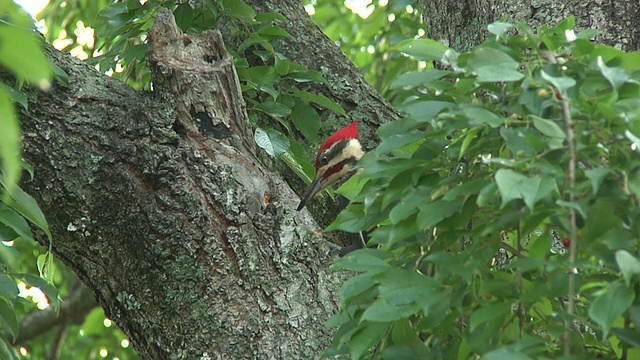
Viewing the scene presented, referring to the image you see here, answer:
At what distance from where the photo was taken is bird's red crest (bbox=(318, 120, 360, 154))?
11.2 ft

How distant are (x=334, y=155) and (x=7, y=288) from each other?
68.1 inches

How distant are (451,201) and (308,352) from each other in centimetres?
102

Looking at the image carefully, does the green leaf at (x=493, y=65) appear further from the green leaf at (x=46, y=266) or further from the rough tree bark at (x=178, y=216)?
the green leaf at (x=46, y=266)

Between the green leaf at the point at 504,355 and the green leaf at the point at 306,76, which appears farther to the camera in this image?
the green leaf at the point at 306,76

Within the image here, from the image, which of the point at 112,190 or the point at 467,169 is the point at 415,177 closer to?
the point at 467,169

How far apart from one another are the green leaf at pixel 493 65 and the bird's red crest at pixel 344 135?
1825 millimetres

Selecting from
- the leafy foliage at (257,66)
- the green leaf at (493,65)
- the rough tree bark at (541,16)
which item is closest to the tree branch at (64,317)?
the leafy foliage at (257,66)

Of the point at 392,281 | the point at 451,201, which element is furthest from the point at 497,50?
the point at 392,281

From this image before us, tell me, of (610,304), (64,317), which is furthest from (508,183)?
(64,317)

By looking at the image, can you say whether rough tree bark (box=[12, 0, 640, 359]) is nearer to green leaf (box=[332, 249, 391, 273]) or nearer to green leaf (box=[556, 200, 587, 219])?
green leaf (box=[332, 249, 391, 273])

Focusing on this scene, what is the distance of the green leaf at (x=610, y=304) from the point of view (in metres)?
1.32

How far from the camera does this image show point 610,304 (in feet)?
4.41

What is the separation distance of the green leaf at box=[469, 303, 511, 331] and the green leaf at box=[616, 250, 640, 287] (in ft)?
0.82

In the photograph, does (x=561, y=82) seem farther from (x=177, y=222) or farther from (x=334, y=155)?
(x=334, y=155)
